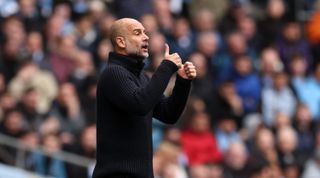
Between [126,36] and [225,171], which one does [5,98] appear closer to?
[225,171]

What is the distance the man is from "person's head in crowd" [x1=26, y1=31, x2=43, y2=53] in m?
6.57

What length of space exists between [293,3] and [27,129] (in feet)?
21.5

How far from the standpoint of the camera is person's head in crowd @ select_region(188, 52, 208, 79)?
14.4 metres

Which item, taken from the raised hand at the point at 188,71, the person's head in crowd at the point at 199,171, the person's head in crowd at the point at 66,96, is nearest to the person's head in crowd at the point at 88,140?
the person's head in crowd at the point at 66,96

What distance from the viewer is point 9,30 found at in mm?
13391

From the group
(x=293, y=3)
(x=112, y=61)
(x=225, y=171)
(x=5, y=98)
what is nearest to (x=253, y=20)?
(x=293, y=3)

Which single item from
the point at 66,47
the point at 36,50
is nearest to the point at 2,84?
the point at 36,50

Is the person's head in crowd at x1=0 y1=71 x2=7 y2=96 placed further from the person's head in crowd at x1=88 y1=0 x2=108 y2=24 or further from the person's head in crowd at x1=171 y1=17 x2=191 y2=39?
the person's head in crowd at x1=171 y1=17 x2=191 y2=39

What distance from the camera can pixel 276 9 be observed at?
1681cm

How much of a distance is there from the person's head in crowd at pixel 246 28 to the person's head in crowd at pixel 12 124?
4.95 m

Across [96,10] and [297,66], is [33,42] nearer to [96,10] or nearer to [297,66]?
[96,10]

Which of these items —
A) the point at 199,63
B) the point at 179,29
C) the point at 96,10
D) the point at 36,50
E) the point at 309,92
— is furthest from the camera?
the point at 309,92

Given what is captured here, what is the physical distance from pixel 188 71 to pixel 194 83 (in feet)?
24.4

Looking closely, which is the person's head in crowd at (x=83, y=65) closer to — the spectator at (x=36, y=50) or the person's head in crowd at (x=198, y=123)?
the spectator at (x=36, y=50)
